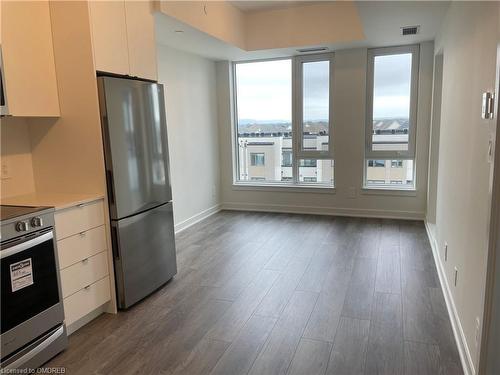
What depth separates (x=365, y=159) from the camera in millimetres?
5660

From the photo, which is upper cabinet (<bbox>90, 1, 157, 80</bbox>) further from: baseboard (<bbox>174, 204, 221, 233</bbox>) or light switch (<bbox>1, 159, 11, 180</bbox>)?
baseboard (<bbox>174, 204, 221, 233</bbox>)

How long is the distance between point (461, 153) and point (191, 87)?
12.4 ft

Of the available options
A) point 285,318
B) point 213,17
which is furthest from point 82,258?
point 213,17

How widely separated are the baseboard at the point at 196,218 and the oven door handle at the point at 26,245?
2.73 meters

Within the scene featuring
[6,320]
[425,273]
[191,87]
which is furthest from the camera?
[191,87]

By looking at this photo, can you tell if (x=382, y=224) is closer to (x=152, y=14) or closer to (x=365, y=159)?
(x=365, y=159)

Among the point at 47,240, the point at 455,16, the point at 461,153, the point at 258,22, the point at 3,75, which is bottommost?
the point at 47,240

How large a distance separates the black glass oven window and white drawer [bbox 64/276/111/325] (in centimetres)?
17

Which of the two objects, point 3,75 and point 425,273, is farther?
point 425,273

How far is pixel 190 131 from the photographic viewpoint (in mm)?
5418

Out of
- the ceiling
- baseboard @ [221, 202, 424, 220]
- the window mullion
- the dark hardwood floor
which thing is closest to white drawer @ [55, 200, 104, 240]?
the dark hardwood floor

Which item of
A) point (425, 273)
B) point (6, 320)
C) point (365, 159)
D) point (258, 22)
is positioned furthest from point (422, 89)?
point (6, 320)

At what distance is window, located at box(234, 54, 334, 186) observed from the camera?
579 centimetres

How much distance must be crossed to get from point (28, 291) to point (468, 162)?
2.71 metres
